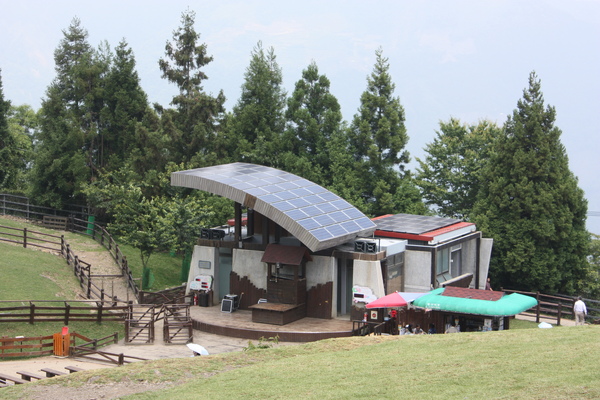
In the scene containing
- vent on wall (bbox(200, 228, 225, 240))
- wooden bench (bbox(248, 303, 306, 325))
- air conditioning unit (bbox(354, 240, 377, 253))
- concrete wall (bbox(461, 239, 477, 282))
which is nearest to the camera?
wooden bench (bbox(248, 303, 306, 325))

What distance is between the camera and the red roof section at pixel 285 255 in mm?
29339

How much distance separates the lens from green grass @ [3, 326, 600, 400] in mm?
13641

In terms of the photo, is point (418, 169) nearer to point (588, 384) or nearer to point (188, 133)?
point (188, 133)

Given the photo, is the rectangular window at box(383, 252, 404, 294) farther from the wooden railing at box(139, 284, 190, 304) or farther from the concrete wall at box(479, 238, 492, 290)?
the wooden railing at box(139, 284, 190, 304)

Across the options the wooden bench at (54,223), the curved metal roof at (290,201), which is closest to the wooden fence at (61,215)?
the wooden bench at (54,223)

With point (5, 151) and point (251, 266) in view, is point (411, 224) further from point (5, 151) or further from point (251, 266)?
point (5, 151)

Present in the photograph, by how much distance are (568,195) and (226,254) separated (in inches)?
820

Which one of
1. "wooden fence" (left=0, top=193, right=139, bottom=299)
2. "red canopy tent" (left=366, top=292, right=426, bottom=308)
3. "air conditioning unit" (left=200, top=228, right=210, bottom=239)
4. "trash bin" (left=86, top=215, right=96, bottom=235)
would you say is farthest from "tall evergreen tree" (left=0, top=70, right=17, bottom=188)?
"red canopy tent" (left=366, top=292, right=426, bottom=308)

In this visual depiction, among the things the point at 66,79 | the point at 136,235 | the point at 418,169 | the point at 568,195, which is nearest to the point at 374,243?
the point at 136,235

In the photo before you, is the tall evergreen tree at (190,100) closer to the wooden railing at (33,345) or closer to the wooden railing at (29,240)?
the wooden railing at (29,240)

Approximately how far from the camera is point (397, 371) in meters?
15.9

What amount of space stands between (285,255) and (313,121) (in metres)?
19.2

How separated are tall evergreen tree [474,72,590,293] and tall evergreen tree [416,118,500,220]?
6026 mm

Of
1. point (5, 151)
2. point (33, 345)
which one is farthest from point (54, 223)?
point (33, 345)
